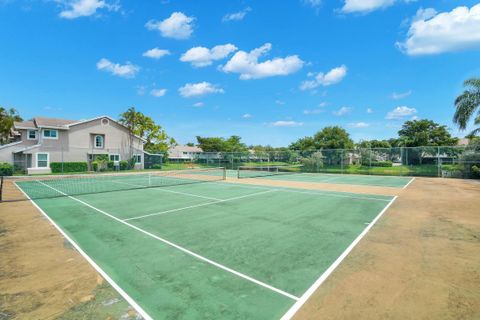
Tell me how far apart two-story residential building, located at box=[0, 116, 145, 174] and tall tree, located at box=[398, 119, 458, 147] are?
159ft

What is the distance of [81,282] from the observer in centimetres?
471

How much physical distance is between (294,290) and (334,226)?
4.31m

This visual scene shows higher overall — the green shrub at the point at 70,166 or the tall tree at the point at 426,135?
the tall tree at the point at 426,135

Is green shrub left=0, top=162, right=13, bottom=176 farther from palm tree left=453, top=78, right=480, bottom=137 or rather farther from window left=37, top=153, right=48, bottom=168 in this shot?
palm tree left=453, top=78, right=480, bottom=137

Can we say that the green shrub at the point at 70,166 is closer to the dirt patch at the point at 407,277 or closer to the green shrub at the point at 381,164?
the dirt patch at the point at 407,277

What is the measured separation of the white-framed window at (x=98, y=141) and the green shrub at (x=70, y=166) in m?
3.12

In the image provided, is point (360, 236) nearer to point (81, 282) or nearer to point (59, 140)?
point (81, 282)

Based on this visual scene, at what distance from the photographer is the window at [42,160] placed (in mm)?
29406

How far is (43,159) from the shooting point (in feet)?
97.8

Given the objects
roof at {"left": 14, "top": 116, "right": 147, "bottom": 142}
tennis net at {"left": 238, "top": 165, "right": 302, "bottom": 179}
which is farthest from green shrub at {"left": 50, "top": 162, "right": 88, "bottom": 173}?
tennis net at {"left": 238, "top": 165, "right": 302, "bottom": 179}

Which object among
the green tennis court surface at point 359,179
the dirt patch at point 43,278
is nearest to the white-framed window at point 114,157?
the green tennis court surface at point 359,179

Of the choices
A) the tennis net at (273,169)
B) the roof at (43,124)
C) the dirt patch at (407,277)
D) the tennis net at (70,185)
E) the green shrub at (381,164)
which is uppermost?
the roof at (43,124)

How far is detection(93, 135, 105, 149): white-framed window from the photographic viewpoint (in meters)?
34.6

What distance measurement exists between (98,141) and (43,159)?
6651mm
